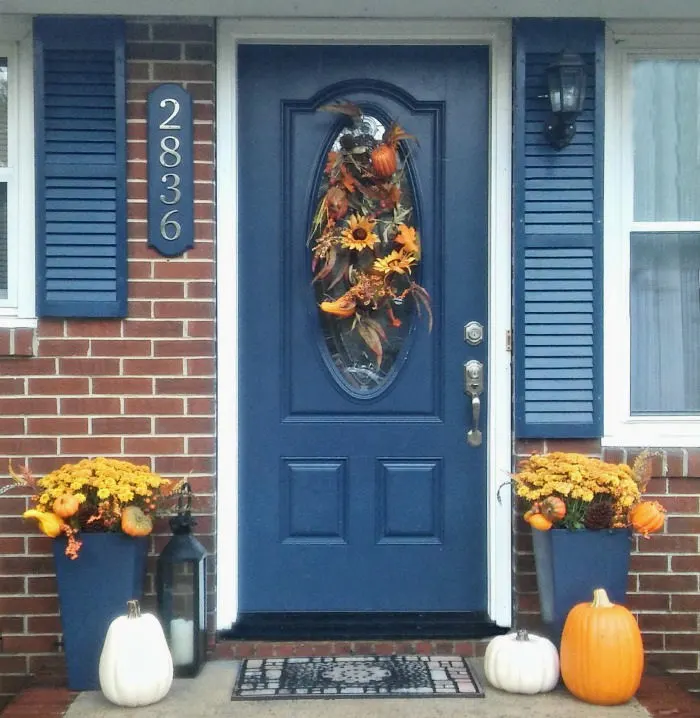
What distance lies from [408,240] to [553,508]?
1.25 metres

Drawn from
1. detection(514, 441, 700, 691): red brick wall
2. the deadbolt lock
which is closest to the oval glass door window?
the deadbolt lock

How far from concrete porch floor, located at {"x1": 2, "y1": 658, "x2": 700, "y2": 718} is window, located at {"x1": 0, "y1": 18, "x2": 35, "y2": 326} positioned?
150 centimetres

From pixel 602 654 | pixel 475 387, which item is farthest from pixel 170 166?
pixel 602 654

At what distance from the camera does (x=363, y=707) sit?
3656 mm

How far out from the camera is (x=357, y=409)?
4.30 m

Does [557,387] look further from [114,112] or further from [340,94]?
[114,112]

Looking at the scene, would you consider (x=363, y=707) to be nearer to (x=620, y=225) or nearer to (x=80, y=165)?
(x=620, y=225)

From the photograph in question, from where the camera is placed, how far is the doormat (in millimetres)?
3760

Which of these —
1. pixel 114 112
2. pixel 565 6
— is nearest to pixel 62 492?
pixel 114 112

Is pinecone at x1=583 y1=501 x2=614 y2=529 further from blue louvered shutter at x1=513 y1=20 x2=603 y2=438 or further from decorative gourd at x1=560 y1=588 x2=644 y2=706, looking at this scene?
blue louvered shutter at x1=513 y1=20 x2=603 y2=438

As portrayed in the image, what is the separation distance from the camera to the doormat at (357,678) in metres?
3.76

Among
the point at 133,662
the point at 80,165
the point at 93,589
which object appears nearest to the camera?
the point at 133,662

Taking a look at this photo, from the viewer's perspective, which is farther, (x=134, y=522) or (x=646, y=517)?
(x=646, y=517)

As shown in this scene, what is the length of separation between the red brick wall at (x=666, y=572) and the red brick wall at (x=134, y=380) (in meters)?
1.31
